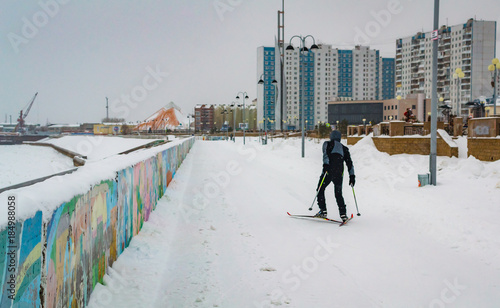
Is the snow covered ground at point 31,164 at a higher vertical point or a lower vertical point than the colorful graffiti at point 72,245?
lower

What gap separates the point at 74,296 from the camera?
3.33 metres

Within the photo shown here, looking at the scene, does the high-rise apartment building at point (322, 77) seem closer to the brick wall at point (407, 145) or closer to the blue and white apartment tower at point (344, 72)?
the blue and white apartment tower at point (344, 72)

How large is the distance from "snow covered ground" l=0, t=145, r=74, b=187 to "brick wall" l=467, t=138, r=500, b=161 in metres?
44.8

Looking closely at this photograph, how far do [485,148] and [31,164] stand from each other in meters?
59.5

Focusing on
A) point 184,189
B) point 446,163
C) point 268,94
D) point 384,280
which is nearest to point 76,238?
point 384,280

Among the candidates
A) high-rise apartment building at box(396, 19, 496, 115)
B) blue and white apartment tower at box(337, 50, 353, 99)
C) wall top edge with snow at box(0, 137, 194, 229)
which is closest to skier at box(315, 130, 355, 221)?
wall top edge with snow at box(0, 137, 194, 229)

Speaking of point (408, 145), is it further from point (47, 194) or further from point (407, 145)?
point (47, 194)

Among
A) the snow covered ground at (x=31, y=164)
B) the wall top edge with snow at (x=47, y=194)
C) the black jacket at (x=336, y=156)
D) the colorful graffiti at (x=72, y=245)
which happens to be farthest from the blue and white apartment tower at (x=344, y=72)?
the wall top edge with snow at (x=47, y=194)

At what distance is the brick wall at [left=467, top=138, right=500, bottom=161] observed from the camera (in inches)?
635

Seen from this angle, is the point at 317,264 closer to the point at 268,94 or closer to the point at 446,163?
the point at 446,163

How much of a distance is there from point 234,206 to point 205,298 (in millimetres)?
5356

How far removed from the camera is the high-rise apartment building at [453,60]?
126250 mm

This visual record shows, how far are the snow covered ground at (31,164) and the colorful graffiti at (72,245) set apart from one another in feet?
147

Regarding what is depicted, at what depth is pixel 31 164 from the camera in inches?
2256
